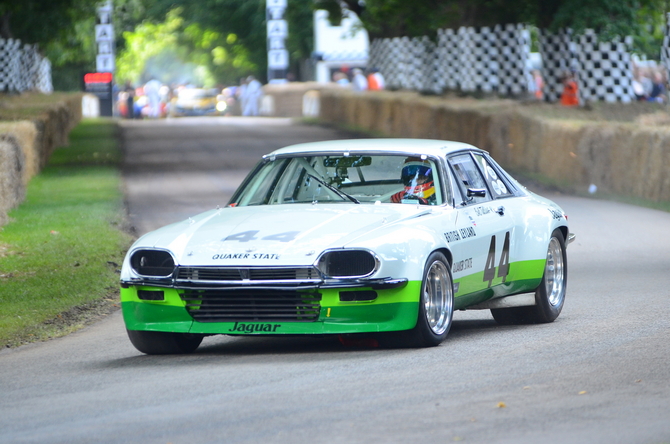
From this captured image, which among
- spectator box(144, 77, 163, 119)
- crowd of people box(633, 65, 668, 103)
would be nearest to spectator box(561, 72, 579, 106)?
crowd of people box(633, 65, 668, 103)

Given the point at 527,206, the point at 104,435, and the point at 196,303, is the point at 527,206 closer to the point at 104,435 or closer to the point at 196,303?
the point at 196,303

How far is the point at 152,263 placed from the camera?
747 cm

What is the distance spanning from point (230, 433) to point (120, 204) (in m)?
13.9

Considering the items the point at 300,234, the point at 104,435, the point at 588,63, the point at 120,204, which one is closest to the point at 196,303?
the point at 300,234

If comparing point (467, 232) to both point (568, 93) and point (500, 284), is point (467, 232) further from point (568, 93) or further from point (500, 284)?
point (568, 93)

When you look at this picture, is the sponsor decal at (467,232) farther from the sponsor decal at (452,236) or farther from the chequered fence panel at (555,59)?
the chequered fence panel at (555,59)

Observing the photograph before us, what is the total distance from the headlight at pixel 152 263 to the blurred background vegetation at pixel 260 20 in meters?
19.8

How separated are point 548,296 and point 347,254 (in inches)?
101

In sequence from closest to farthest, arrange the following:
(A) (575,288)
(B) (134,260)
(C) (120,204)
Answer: (B) (134,260)
(A) (575,288)
(C) (120,204)

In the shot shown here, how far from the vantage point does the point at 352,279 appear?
7.06 metres

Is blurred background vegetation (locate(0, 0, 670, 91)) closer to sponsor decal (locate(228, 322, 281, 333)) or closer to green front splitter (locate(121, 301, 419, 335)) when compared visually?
green front splitter (locate(121, 301, 419, 335))

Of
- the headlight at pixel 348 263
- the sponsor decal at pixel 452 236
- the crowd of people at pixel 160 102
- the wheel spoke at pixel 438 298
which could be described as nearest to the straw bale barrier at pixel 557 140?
the sponsor decal at pixel 452 236

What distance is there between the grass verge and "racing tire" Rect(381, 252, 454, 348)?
10.1ft

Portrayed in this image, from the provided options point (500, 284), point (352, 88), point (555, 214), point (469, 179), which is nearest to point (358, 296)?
point (500, 284)
